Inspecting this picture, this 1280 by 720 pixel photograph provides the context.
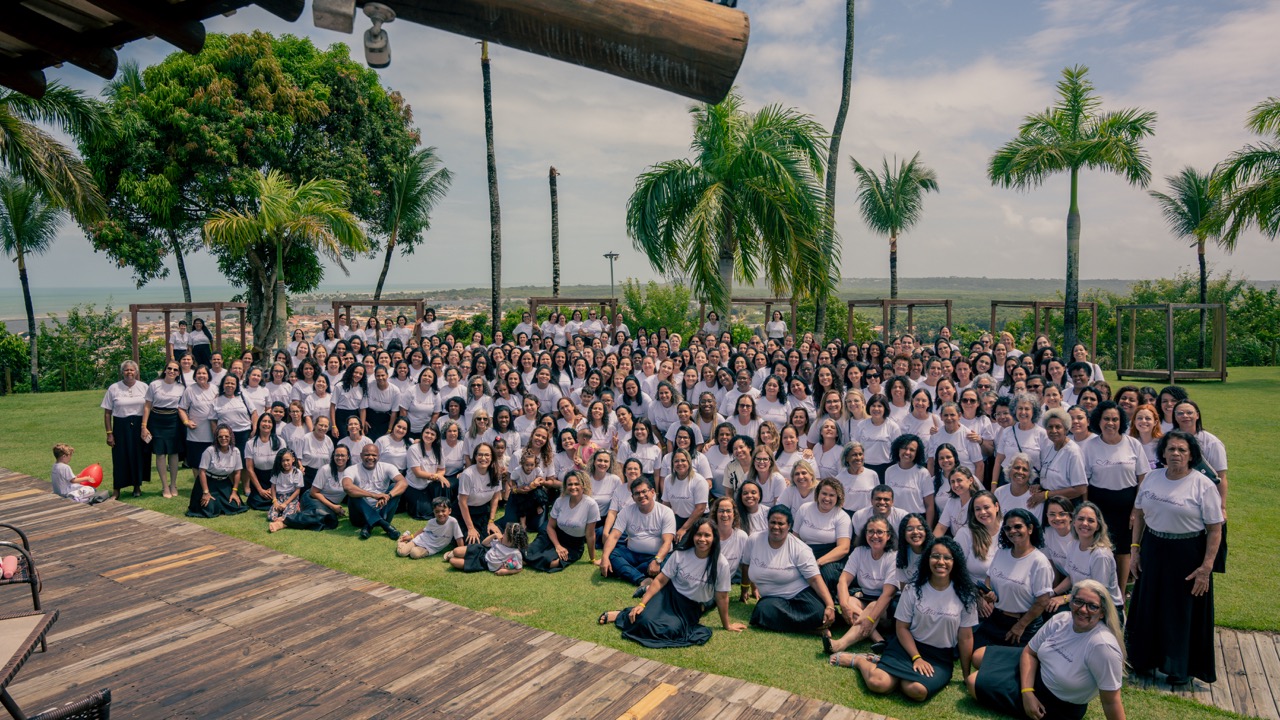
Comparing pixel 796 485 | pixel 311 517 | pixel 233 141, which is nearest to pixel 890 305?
pixel 796 485

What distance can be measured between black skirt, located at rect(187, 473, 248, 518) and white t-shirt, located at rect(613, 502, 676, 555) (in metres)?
5.39

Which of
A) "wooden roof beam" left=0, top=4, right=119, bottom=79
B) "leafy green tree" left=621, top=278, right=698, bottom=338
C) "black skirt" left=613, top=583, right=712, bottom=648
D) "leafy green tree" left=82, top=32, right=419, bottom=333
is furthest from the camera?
"leafy green tree" left=621, top=278, right=698, bottom=338

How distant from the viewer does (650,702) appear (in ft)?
15.7

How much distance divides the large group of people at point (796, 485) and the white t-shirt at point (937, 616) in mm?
14

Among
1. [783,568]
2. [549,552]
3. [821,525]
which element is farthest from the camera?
[549,552]

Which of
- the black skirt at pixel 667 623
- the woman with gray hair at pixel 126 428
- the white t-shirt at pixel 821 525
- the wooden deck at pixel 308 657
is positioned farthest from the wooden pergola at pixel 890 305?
the woman with gray hair at pixel 126 428

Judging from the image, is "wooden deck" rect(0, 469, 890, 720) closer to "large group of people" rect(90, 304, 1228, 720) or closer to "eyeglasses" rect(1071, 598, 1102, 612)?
"large group of people" rect(90, 304, 1228, 720)

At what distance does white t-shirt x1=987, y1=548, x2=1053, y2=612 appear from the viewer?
5.48 m

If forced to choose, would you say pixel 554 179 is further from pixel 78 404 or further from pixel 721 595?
pixel 721 595

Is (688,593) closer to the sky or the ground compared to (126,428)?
closer to the ground

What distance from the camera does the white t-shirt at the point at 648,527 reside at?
24.8 ft

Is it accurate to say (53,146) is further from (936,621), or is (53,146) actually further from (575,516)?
(936,621)

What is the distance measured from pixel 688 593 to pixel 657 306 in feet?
62.1

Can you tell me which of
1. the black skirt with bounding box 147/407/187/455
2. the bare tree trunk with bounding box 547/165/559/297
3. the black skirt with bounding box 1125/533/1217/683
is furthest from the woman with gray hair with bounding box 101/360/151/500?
the bare tree trunk with bounding box 547/165/559/297
